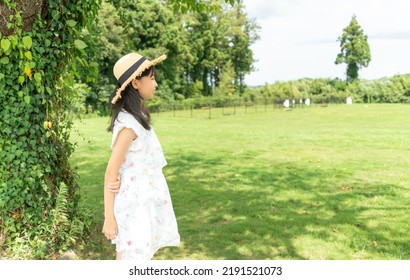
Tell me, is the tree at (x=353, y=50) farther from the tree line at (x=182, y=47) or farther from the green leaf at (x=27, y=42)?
the green leaf at (x=27, y=42)

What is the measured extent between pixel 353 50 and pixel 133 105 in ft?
269

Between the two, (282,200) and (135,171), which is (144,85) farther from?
(282,200)

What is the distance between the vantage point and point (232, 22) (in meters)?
70.2

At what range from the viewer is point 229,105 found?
5859 cm

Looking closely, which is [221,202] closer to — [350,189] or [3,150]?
[350,189]

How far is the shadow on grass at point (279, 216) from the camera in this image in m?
5.89

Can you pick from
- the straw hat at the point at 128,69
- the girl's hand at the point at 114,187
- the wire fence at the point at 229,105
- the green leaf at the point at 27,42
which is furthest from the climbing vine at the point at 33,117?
the wire fence at the point at 229,105

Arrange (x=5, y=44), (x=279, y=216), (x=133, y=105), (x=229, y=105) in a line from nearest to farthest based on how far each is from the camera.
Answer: (x=133, y=105), (x=5, y=44), (x=279, y=216), (x=229, y=105)

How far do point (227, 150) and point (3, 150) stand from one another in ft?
35.9

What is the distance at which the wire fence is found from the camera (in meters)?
47.4

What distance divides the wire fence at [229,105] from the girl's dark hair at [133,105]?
138 feet

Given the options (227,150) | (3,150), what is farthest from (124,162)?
(227,150)

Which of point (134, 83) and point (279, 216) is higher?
point (134, 83)

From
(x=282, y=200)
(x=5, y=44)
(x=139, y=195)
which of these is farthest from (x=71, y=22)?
(x=282, y=200)
